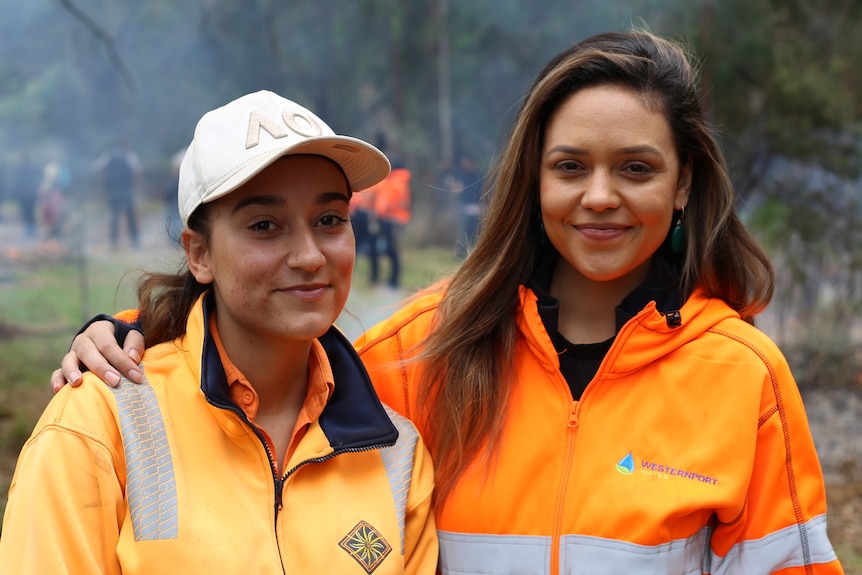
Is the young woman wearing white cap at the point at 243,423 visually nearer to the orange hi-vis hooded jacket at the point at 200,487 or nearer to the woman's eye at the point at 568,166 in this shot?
the orange hi-vis hooded jacket at the point at 200,487

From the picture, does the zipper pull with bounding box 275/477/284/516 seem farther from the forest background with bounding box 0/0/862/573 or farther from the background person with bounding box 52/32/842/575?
the forest background with bounding box 0/0/862/573

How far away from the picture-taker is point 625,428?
2320mm

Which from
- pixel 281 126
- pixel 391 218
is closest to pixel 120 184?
pixel 391 218

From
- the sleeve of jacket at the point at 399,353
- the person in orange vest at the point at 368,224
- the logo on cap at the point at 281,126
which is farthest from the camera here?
the person in orange vest at the point at 368,224

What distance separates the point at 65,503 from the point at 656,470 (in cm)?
140

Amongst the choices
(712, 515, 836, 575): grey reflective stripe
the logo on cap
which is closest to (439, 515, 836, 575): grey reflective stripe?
(712, 515, 836, 575): grey reflective stripe

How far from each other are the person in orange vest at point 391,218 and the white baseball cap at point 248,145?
33.0 ft

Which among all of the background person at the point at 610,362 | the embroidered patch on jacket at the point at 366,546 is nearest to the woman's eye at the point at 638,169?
the background person at the point at 610,362

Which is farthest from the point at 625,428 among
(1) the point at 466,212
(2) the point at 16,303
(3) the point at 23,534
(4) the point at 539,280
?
(1) the point at 466,212

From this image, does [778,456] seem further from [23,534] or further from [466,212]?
[466,212]

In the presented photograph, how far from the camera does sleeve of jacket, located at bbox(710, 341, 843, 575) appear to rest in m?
Answer: 2.20

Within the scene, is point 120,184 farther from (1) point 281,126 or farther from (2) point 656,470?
(2) point 656,470

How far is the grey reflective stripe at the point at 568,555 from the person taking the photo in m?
2.19

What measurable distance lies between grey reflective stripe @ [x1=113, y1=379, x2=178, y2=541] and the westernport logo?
112 cm
